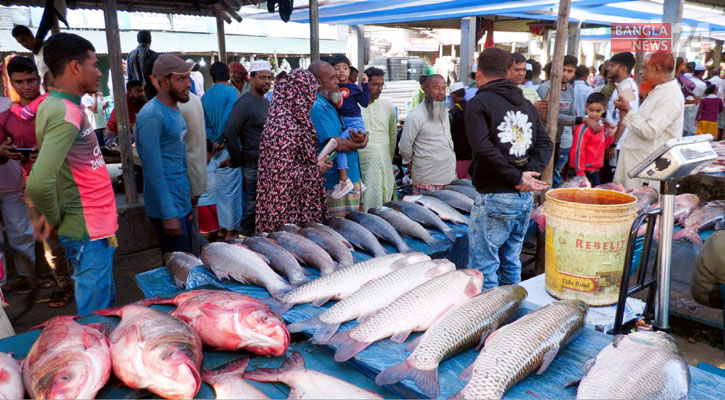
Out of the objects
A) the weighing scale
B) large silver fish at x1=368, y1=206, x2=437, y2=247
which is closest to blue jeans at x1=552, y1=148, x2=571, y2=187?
large silver fish at x1=368, y1=206, x2=437, y2=247

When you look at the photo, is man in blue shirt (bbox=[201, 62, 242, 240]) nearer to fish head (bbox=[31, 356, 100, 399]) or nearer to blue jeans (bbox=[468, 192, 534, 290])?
blue jeans (bbox=[468, 192, 534, 290])

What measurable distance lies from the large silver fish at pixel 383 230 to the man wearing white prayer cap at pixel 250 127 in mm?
2242

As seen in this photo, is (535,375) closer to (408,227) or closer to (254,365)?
(254,365)

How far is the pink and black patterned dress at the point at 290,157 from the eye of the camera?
397 cm

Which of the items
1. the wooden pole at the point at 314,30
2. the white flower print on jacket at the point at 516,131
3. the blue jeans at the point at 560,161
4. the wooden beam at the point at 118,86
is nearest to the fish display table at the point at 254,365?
the white flower print on jacket at the point at 516,131

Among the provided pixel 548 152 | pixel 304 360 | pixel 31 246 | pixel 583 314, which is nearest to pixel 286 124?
pixel 548 152

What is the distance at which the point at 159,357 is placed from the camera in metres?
1.67

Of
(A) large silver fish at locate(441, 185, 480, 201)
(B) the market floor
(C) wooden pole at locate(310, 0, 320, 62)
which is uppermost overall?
(C) wooden pole at locate(310, 0, 320, 62)

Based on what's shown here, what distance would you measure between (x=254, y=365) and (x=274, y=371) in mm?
162

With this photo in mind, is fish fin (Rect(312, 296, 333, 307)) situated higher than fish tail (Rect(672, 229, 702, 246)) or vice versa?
fish fin (Rect(312, 296, 333, 307))

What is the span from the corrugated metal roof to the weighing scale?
1584 centimetres

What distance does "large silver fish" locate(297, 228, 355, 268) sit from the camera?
3.05 meters

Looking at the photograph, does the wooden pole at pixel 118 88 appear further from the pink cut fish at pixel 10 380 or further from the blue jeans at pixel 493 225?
the pink cut fish at pixel 10 380

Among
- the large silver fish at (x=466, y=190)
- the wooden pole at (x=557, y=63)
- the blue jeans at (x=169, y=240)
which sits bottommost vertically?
the blue jeans at (x=169, y=240)
